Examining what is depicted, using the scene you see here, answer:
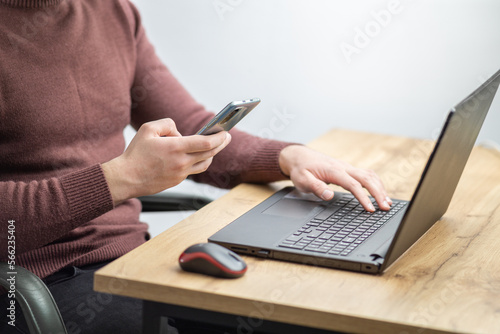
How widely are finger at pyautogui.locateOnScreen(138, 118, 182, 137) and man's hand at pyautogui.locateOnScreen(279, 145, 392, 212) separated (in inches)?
12.0

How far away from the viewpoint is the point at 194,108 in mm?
1480

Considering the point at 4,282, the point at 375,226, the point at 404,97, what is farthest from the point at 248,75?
the point at 4,282

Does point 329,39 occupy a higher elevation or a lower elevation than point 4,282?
higher

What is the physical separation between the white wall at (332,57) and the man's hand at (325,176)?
3.54ft

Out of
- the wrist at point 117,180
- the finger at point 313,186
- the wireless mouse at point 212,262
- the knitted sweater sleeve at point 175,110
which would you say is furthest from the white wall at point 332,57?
the wireless mouse at point 212,262

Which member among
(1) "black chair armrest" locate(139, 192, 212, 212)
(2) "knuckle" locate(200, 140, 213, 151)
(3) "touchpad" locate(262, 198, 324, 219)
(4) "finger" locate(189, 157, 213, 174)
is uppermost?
(2) "knuckle" locate(200, 140, 213, 151)

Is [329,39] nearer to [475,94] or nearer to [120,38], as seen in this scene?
[120,38]

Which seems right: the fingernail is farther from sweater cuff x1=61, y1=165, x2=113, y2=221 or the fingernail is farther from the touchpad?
sweater cuff x1=61, y1=165, x2=113, y2=221

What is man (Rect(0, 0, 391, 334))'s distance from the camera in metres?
0.98

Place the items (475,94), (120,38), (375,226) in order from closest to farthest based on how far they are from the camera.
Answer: (475,94)
(375,226)
(120,38)

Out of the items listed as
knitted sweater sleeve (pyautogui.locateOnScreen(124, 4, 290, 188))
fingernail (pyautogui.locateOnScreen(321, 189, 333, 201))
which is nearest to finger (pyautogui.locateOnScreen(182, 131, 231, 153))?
fingernail (pyautogui.locateOnScreen(321, 189, 333, 201))

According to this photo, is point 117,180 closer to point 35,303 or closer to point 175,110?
point 35,303

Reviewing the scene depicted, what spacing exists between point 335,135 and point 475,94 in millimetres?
869

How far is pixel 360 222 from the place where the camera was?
1.01 m
